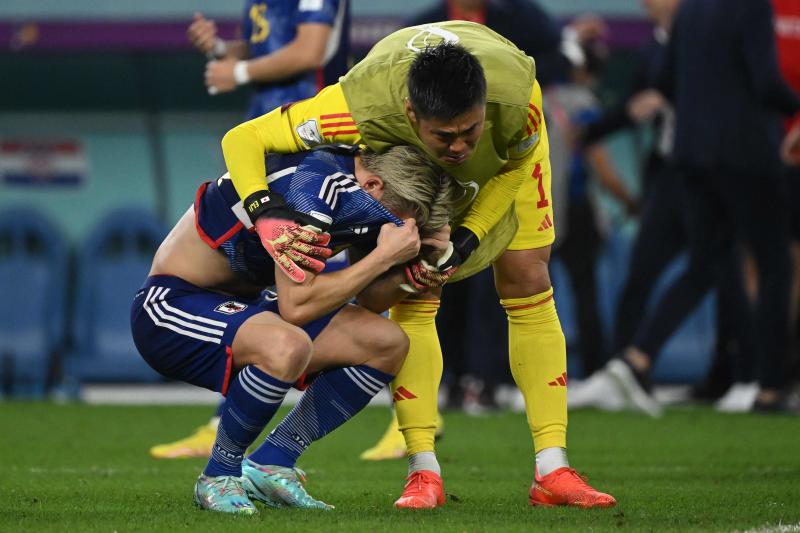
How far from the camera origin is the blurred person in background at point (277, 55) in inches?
255

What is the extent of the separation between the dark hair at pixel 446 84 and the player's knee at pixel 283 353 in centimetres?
72

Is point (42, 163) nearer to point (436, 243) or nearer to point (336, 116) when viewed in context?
point (336, 116)

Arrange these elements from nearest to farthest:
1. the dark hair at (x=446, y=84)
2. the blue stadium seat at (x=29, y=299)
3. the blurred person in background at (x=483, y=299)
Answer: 1. the dark hair at (x=446, y=84)
2. the blurred person in background at (x=483, y=299)
3. the blue stadium seat at (x=29, y=299)

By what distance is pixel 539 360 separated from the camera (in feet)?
16.3

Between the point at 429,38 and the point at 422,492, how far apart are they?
1.37 metres

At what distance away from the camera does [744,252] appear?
1013cm

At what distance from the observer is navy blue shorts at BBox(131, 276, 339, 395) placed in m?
4.43

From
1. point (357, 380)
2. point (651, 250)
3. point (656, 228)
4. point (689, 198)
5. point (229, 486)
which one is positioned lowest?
point (651, 250)

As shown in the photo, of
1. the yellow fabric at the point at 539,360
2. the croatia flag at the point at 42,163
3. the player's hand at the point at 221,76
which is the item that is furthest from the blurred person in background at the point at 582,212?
the yellow fabric at the point at 539,360

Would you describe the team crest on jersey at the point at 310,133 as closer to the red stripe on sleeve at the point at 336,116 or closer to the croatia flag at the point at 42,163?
the red stripe on sleeve at the point at 336,116

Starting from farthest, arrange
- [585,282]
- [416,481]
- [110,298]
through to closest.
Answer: [110,298] < [585,282] < [416,481]

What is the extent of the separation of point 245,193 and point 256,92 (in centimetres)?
239

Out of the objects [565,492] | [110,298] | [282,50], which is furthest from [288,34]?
[110,298]

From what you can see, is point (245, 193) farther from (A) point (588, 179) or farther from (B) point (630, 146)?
(B) point (630, 146)
